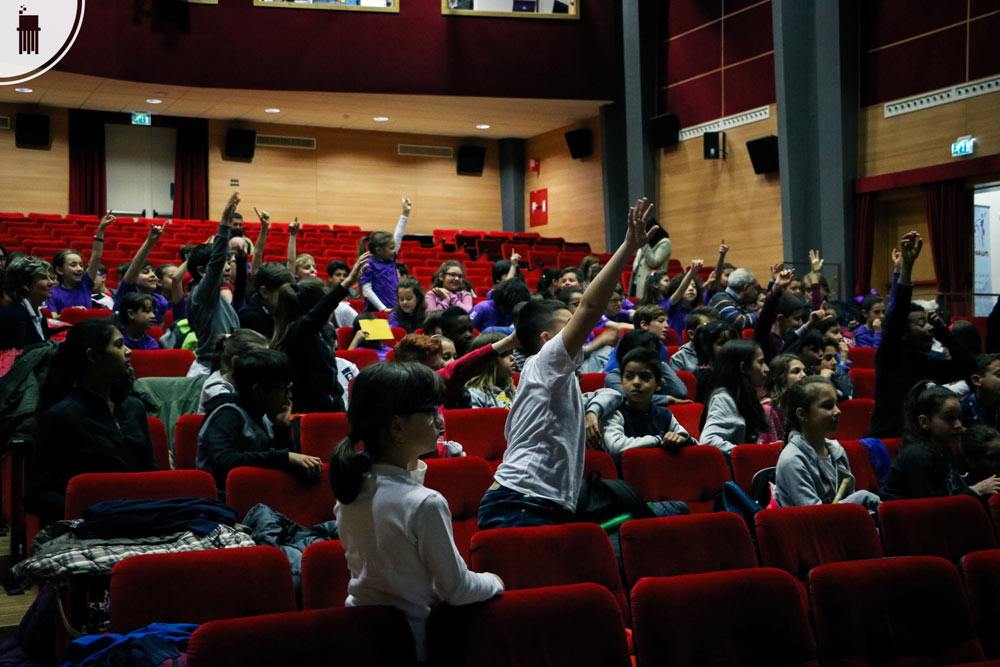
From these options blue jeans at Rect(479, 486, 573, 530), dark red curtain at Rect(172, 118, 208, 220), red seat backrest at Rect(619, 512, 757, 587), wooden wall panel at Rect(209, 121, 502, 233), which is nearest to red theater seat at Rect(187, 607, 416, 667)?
blue jeans at Rect(479, 486, 573, 530)

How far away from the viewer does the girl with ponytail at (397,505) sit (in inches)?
72.4

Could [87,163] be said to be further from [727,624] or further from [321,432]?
[727,624]

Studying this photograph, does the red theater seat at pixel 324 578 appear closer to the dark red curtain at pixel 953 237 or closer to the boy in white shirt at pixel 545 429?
the boy in white shirt at pixel 545 429

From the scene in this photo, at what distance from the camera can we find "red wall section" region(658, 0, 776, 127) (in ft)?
42.6

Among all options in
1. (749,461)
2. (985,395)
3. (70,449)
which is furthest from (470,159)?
(70,449)

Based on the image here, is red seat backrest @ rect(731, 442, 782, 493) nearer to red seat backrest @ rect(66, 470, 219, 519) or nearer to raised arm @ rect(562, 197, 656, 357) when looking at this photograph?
raised arm @ rect(562, 197, 656, 357)

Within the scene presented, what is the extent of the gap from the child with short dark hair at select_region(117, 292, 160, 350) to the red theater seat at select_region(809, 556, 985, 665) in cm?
399

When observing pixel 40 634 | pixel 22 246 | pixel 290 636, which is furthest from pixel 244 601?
pixel 22 246

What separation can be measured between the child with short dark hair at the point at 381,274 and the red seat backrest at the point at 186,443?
11.4 ft

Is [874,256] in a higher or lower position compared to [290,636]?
higher

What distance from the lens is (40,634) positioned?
2518mm

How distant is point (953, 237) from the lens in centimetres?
1081

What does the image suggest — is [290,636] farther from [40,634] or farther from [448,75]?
[448,75]

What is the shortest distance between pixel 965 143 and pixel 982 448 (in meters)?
7.93
